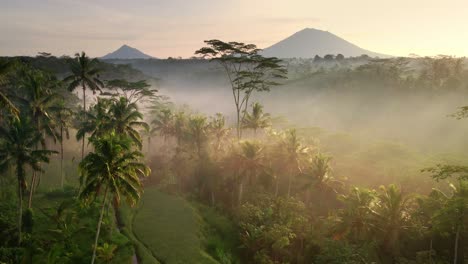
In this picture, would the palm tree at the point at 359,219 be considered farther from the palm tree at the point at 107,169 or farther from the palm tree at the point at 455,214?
the palm tree at the point at 107,169

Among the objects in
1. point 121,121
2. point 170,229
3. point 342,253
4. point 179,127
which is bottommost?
point 342,253

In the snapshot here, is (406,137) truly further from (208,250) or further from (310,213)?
(208,250)

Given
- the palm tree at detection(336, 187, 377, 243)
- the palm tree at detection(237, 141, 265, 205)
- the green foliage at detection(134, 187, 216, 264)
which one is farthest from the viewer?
the palm tree at detection(237, 141, 265, 205)

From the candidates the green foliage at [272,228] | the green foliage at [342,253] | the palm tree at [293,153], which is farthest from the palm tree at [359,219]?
the palm tree at [293,153]

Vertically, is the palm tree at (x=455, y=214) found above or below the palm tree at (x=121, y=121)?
below

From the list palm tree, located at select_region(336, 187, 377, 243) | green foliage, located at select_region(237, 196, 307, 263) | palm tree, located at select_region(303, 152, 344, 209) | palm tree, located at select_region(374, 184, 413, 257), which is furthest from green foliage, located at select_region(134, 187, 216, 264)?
palm tree, located at select_region(374, 184, 413, 257)

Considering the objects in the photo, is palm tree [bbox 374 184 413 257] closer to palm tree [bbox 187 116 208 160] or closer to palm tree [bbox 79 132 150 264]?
palm tree [bbox 79 132 150 264]

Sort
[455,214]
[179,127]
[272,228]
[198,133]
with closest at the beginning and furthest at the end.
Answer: [455,214] < [272,228] < [198,133] < [179,127]

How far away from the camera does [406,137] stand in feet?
264

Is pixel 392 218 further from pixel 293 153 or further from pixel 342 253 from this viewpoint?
pixel 293 153

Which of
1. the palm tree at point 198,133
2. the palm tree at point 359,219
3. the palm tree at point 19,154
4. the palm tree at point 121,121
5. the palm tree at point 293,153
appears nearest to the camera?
the palm tree at point 19,154

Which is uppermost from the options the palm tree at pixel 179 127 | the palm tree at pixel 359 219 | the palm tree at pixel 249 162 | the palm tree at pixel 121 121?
the palm tree at pixel 121 121

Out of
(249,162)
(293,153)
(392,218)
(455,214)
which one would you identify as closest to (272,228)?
(249,162)

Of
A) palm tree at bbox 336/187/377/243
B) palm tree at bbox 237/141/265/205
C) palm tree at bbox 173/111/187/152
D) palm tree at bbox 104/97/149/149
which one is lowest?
palm tree at bbox 336/187/377/243
